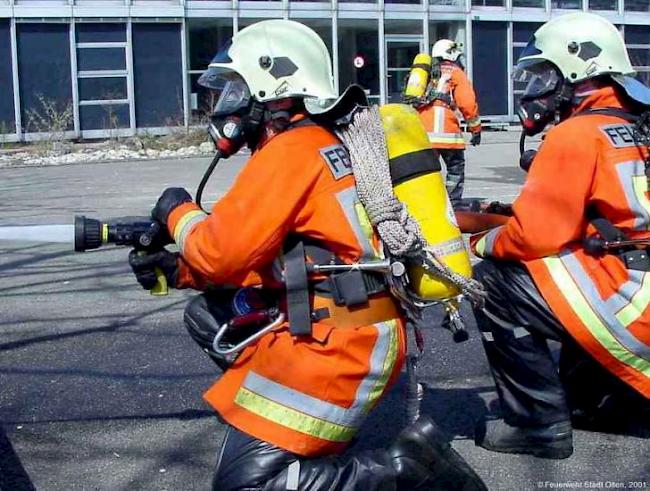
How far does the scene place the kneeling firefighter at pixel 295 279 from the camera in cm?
321

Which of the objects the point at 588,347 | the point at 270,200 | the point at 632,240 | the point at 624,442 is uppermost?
the point at 270,200

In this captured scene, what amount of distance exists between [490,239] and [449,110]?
6.85 meters

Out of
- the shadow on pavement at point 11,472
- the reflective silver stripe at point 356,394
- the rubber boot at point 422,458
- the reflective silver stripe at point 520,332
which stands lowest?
the shadow on pavement at point 11,472

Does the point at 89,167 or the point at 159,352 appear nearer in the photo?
the point at 159,352

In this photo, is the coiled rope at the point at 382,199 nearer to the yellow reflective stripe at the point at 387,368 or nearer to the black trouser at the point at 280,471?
the yellow reflective stripe at the point at 387,368

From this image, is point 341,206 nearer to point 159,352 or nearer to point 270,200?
point 270,200

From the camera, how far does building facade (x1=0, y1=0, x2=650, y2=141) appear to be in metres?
25.8

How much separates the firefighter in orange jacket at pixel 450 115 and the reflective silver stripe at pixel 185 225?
763cm

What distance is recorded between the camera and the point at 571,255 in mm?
4230

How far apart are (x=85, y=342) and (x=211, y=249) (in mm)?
3248

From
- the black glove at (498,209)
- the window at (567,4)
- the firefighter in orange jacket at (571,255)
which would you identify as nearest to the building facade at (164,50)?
→ the window at (567,4)

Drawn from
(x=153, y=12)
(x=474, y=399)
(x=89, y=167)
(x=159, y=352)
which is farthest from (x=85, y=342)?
(x=153, y=12)

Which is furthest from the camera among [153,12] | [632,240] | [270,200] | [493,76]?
[493,76]

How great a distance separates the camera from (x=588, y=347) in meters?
4.21
